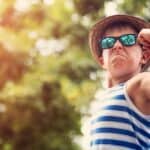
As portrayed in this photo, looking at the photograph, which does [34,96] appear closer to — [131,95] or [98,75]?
[98,75]

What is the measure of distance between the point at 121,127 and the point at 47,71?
240 centimetres

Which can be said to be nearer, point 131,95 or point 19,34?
point 131,95

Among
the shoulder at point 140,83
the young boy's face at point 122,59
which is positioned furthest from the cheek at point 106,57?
the shoulder at point 140,83

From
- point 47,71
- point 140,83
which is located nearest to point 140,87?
point 140,83

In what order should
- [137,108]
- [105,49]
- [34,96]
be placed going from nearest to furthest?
1. [137,108]
2. [105,49]
3. [34,96]

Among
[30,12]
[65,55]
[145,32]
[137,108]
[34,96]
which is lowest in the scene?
[137,108]

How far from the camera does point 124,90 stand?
1.16 metres

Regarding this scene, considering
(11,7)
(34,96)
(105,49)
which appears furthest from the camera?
(11,7)

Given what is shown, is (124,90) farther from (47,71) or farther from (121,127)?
(47,71)

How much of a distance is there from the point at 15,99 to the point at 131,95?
92.0 inches

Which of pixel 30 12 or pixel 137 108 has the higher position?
pixel 30 12

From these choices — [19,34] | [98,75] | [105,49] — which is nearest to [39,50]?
[19,34]

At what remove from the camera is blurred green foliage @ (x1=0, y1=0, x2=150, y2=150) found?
3.41 meters

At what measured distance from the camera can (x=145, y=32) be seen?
46.0 inches
